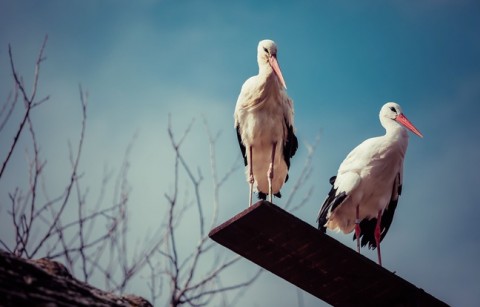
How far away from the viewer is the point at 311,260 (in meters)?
5.36

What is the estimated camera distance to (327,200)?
27.3 feet

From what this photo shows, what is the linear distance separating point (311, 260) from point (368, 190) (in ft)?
9.89

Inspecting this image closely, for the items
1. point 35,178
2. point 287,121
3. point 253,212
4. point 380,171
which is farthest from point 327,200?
point 35,178

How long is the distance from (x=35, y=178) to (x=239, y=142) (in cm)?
339

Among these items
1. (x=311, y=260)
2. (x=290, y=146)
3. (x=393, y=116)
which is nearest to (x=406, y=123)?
(x=393, y=116)

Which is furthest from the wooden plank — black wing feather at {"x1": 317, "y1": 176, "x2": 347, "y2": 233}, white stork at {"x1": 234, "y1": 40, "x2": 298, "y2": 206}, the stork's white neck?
the stork's white neck

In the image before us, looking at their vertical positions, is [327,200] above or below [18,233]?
above

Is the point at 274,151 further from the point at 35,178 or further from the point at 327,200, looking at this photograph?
the point at 35,178

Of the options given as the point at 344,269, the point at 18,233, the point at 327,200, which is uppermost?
the point at 327,200

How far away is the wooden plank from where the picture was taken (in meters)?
5.05

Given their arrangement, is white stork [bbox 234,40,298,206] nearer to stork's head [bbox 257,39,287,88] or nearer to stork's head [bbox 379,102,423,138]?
stork's head [bbox 257,39,287,88]

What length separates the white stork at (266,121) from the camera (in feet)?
24.5

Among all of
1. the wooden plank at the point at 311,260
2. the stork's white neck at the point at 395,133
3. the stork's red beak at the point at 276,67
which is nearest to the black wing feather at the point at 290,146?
the stork's red beak at the point at 276,67

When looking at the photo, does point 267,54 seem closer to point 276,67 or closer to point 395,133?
point 276,67
